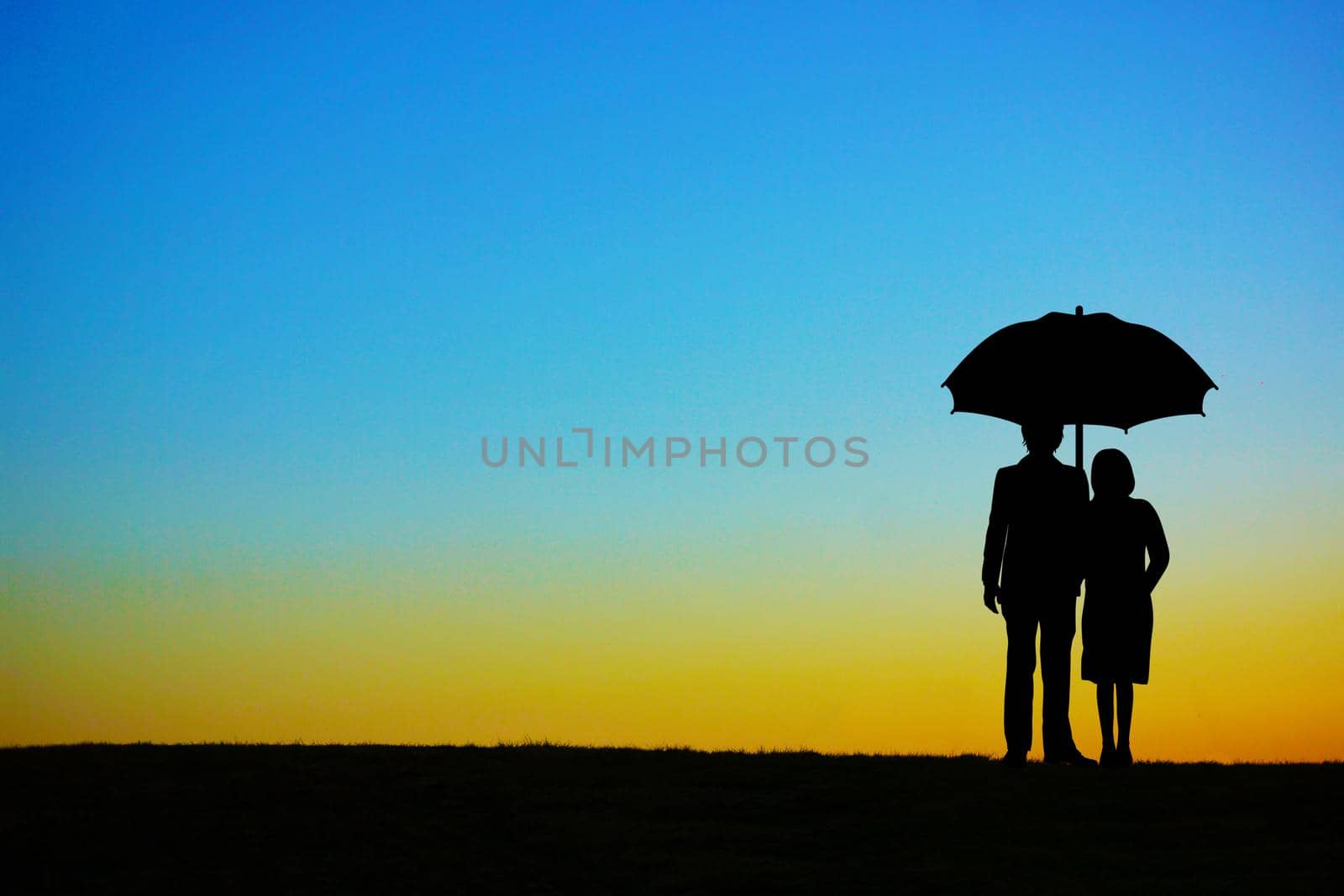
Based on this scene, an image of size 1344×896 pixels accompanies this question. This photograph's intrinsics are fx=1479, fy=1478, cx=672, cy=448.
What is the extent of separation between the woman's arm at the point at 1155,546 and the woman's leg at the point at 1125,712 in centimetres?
91

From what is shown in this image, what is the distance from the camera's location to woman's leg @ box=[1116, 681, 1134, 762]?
39.3ft

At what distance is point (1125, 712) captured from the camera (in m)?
12.0

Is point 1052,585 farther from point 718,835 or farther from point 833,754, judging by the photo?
point 718,835

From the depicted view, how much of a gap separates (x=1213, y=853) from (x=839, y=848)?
2.29 meters

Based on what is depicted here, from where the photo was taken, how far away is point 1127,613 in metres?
11.9

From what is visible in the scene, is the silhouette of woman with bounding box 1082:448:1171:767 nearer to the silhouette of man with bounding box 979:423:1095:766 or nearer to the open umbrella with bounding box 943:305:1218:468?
the silhouette of man with bounding box 979:423:1095:766

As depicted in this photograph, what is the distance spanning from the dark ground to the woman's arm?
5.11ft

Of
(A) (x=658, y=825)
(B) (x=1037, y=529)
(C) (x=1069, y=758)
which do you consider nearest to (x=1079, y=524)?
(B) (x=1037, y=529)

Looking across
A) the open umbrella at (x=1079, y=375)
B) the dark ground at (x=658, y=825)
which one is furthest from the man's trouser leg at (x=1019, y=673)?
the open umbrella at (x=1079, y=375)

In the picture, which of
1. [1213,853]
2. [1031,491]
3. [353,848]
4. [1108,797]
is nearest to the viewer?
[1213,853]

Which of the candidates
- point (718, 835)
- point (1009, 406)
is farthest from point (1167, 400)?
point (718, 835)

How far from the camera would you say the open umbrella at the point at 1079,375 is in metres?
12.3

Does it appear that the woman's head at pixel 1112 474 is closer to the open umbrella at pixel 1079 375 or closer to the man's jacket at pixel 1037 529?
the man's jacket at pixel 1037 529

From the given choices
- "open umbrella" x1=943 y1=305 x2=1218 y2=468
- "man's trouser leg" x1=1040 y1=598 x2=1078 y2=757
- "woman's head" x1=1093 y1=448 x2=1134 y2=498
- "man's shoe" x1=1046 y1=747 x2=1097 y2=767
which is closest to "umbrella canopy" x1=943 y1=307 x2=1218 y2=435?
"open umbrella" x1=943 y1=305 x2=1218 y2=468
